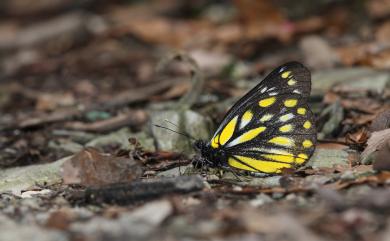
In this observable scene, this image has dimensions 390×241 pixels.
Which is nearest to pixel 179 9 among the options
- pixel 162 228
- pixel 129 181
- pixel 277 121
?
pixel 277 121

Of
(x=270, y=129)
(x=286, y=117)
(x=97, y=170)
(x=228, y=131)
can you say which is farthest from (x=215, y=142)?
(x=97, y=170)

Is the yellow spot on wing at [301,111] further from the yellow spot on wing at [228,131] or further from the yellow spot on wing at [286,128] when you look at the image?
the yellow spot on wing at [228,131]

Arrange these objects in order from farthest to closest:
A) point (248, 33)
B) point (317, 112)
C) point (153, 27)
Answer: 1. point (153, 27)
2. point (248, 33)
3. point (317, 112)

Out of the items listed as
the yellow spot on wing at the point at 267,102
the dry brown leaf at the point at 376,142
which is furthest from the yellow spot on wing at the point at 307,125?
the dry brown leaf at the point at 376,142

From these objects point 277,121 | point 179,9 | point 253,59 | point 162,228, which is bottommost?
point 162,228

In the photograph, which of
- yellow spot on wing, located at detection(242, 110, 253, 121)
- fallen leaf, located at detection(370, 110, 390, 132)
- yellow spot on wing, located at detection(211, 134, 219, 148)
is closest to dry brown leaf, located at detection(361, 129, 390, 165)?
fallen leaf, located at detection(370, 110, 390, 132)

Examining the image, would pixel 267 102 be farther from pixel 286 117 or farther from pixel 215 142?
pixel 215 142

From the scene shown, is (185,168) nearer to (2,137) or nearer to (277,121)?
(277,121)
